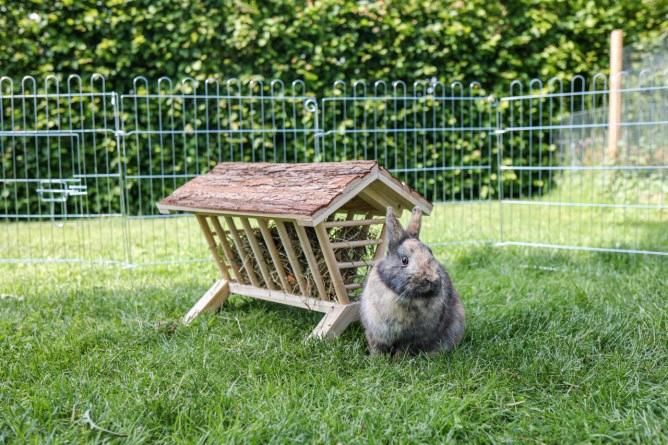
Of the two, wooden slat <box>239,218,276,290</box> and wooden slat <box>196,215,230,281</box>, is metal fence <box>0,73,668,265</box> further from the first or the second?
wooden slat <box>239,218,276,290</box>

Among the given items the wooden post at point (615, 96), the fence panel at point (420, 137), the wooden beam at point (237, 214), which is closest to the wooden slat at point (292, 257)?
the wooden beam at point (237, 214)

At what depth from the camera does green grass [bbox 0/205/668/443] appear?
8.25 ft

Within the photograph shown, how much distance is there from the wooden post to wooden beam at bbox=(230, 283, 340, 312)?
455cm

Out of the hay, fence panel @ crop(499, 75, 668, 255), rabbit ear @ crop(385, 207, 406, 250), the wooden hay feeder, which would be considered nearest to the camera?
rabbit ear @ crop(385, 207, 406, 250)

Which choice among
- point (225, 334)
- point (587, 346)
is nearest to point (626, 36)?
point (587, 346)

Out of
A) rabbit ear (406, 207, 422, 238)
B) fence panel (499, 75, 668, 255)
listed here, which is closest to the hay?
rabbit ear (406, 207, 422, 238)

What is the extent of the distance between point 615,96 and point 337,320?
5.43 m

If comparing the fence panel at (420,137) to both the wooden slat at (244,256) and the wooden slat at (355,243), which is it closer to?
the wooden slat at (244,256)

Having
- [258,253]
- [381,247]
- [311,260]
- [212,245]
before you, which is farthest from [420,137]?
[311,260]

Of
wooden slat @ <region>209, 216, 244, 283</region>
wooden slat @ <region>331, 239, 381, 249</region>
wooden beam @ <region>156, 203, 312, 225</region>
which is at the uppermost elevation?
wooden beam @ <region>156, 203, 312, 225</region>

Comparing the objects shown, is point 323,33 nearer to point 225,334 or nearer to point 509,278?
point 509,278

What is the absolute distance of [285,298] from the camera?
3.98 m

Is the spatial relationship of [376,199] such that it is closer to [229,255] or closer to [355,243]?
[355,243]

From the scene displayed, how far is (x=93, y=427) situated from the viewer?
8.19ft
